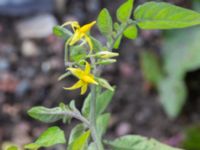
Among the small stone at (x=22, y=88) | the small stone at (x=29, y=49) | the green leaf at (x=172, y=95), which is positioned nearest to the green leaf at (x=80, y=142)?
the green leaf at (x=172, y=95)

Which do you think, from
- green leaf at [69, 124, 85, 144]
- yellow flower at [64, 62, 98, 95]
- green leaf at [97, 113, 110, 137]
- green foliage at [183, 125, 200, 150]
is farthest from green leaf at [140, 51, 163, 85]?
yellow flower at [64, 62, 98, 95]

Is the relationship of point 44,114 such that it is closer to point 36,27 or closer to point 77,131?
point 77,131

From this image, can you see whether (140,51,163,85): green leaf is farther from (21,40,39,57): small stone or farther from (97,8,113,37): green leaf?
(97,8,113,37): green leaf

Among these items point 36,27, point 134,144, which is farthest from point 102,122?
point 36,27

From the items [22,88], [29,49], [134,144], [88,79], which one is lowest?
[22,88]

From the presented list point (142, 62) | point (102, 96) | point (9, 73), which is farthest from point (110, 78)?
point (102, 96)

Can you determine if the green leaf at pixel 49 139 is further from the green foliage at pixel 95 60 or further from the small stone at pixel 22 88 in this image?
the small stone at pixel 22 88

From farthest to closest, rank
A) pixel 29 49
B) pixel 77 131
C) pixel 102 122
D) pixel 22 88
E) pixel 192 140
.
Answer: pixel 29 49, pixel 22 88, pixel 192 140, pixel 102 122, pixel 77 131
